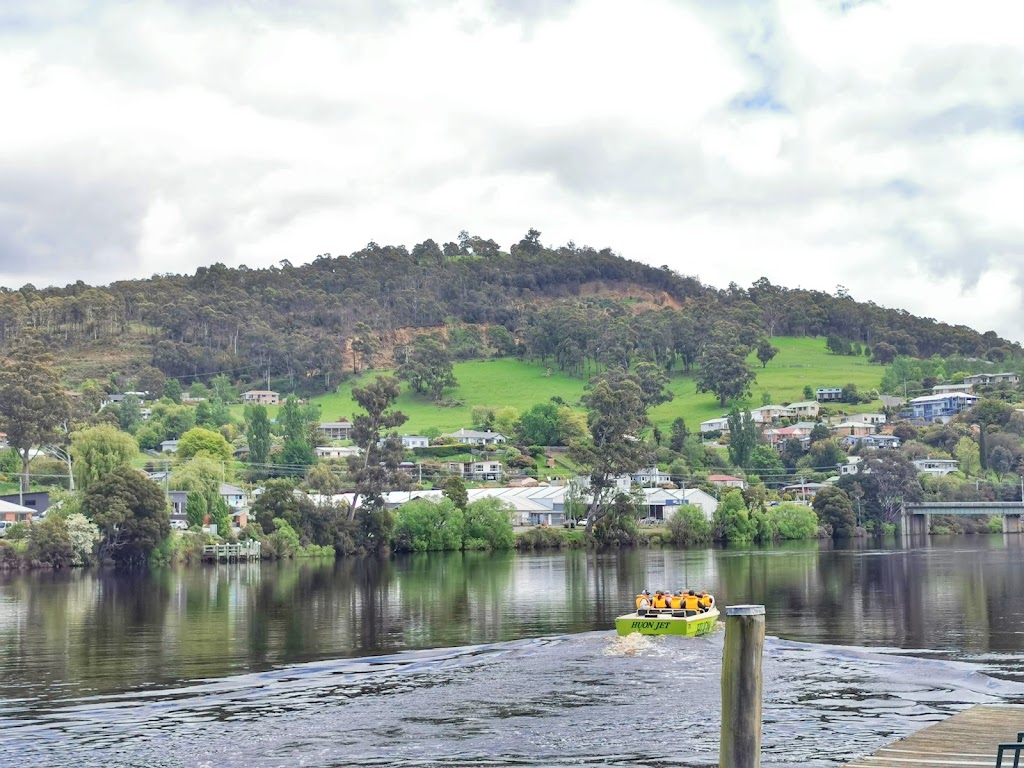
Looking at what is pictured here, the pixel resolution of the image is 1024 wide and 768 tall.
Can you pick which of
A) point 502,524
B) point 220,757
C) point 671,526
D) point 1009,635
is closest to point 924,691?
point 1009,635

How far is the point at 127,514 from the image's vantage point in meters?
99.8

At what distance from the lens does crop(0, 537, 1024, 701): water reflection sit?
4403cm

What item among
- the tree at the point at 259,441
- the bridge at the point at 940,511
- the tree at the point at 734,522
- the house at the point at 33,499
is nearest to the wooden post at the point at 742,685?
the house at the point at 33,499

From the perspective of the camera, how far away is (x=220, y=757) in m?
27.8

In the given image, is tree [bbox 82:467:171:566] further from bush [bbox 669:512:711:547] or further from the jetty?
bush [bbox 669:512:711:547]

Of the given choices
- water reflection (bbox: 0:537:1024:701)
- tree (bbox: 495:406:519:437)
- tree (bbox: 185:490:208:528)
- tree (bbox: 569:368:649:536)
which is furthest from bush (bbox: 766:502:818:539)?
tree (bbox: 185:490:208:528)

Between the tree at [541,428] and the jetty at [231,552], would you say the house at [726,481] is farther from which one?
the jetty at [231,552]

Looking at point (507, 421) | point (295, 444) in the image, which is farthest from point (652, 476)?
point (295, 444)

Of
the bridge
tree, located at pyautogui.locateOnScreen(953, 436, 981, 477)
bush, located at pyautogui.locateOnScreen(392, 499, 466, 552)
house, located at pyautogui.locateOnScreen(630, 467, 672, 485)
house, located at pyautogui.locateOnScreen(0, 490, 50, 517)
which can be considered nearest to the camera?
bush, located at pyautogui.locateOnScreen(392, 499, 466, 552)

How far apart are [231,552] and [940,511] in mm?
86505

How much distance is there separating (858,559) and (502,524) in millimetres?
38239

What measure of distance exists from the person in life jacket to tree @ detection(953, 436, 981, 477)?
14599cm

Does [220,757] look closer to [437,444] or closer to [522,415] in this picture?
[437,444]

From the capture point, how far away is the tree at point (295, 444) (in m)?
160
